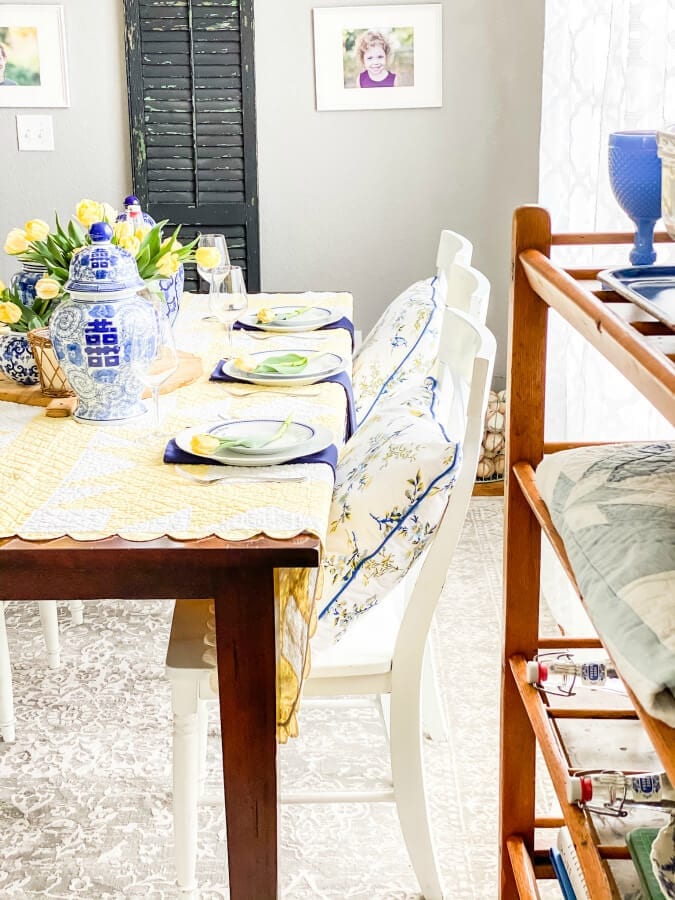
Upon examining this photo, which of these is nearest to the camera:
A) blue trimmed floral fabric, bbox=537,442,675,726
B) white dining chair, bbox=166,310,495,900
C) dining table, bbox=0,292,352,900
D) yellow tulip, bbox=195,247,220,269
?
blue trimmed floral fabric, bbox=537,442,675,726

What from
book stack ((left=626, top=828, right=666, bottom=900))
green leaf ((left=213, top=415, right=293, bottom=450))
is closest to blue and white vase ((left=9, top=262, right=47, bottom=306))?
green leaf ((left=213, top=415, right=293, bottom=450))

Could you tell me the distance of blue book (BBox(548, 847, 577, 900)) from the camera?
1217 mm

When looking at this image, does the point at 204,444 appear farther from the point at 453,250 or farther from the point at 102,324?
the point at 453,250

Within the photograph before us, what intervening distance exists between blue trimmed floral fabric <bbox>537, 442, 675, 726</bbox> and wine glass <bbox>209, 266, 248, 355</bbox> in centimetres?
129

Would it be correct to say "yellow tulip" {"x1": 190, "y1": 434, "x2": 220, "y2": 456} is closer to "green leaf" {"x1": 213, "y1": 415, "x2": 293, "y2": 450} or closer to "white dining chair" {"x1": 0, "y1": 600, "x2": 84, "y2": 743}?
"green leaf" {"x1": 213, "y1": 415, "x2": 293, "y2": 450}

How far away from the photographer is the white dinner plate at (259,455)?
1.66m

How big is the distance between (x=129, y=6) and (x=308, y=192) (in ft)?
2.94

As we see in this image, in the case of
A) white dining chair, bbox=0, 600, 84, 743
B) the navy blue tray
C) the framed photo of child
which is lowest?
white dining chair, bbox=0, 600, 84, 743

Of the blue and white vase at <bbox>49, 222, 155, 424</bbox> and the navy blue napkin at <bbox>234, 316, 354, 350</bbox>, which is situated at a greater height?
the blue and white vase at <bbox>49, 222, 155, 424</bbox>

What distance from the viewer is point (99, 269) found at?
1.84 meters

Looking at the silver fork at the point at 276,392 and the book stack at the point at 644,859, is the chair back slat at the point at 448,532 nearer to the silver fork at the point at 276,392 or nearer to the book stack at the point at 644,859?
the silver fork at the point at 276,392

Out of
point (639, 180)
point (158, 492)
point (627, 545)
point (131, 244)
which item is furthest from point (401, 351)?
point (627, 545)

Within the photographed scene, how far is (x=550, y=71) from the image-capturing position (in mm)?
3230

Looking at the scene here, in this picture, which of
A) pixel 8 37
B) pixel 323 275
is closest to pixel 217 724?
pixel 323 275
